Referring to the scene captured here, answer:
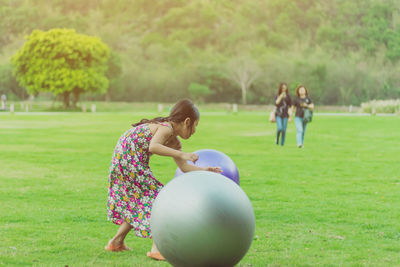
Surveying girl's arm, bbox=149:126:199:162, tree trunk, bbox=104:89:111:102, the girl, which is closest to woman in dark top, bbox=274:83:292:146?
the girl

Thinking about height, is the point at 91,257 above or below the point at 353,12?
below

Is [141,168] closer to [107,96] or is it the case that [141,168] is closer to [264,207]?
[264,207]

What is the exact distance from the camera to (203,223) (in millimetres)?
4973

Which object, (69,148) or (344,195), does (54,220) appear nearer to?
(344,195)

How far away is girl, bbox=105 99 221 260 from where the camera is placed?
5.93m

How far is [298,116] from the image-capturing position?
62.1ft

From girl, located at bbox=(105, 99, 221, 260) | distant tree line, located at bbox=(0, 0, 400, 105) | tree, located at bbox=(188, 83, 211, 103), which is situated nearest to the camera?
girl, located at bbox=(105, 99, 221, 260)

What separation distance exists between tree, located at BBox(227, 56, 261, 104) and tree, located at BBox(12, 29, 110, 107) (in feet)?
84.2

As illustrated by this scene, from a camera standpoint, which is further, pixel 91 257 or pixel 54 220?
pixel 54 220

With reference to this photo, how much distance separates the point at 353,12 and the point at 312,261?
132414 mm

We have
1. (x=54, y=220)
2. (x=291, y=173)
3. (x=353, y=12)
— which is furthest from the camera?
(x=353, y=12)

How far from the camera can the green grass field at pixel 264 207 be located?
6.24 m

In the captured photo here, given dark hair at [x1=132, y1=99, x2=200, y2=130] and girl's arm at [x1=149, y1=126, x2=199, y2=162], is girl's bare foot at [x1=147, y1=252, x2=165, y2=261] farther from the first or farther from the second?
dark hair at [x1=132, y1=99, x2=200, y2=130]

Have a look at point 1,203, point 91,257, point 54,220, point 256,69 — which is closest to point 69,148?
point 1,203
